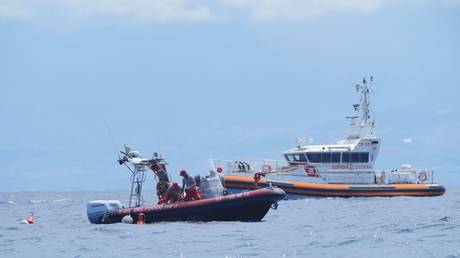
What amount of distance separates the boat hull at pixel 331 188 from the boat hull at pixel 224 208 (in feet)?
55.5

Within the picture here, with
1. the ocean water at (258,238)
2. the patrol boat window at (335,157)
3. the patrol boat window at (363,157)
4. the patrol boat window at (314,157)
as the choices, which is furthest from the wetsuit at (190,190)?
the patrol boat window at (363,157)

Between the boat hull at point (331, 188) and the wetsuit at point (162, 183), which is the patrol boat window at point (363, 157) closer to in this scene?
the boat hull at point (331, 188)

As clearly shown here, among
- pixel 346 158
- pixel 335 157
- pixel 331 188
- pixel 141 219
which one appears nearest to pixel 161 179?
pixel 141 219

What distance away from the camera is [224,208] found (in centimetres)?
2922

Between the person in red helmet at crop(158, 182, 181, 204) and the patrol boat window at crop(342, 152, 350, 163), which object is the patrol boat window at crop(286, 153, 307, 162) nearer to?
the patrol boat window at crop(342, 152, 350, 163)

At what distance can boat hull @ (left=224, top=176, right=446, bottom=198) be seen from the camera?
1873 inches

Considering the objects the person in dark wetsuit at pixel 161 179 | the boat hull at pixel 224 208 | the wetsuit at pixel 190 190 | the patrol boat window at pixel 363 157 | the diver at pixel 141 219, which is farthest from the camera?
the patrol boat window at pixel 363 157

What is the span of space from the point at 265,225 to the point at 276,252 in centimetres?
745

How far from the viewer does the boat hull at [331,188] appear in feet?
156

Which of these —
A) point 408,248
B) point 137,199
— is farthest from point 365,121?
point 408,248

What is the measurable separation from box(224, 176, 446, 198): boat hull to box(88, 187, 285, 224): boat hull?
16.9 meters

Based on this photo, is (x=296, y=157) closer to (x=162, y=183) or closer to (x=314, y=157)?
(x=314, y=157)

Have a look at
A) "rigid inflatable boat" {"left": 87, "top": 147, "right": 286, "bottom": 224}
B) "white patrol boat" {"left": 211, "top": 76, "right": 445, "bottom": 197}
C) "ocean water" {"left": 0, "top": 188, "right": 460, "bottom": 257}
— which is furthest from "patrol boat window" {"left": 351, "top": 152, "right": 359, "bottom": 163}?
"rigid inflatable boat" {"left": 87, "top": 147, "right": 286, "bottom": 224}

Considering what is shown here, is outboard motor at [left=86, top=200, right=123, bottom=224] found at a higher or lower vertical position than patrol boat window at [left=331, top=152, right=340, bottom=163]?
lower
